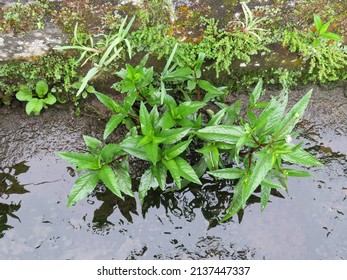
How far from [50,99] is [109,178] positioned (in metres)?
0.99

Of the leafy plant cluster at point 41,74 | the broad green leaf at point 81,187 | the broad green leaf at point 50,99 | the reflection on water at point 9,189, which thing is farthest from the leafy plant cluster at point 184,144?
the reflection on water at point 9,189

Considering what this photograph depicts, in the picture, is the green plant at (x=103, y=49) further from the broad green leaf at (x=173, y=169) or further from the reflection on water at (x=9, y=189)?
the reflection on water at (x=9, y=189)

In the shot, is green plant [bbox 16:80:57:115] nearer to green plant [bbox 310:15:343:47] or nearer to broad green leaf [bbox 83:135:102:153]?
broad green leaf [bbox 83:135:102:153]

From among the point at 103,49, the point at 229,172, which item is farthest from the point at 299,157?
the point at 103,49

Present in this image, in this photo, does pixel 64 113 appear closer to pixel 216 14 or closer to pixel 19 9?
pixel 19 9

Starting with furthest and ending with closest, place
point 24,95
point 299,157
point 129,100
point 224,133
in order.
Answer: point 24,95 < point 129,100 < point 224,133 < point 299,157

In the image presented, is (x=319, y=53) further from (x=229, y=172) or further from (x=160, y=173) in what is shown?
(x=160, y=173)

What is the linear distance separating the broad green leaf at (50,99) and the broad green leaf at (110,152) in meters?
0.79

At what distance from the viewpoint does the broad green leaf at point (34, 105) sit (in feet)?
10.3

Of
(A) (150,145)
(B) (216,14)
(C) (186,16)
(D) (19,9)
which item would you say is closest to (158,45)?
(C) (186,16)

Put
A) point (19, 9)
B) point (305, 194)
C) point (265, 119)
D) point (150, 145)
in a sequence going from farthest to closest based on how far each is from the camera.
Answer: point (305, 194)
point (19, 9)
point (150, 145)
point (265, 119)

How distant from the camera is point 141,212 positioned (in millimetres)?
3068

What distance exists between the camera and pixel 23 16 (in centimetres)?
291
